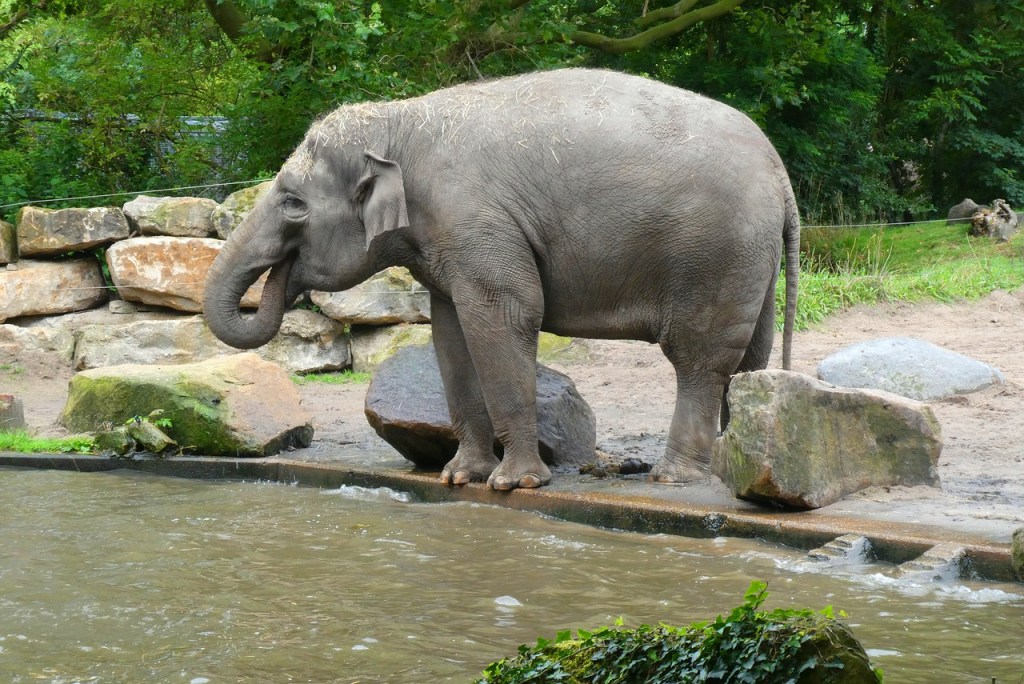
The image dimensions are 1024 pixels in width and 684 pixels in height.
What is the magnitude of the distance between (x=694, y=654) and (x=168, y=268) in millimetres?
10461

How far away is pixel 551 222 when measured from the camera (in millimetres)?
6840

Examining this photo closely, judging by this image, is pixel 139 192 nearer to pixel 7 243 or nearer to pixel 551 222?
pixel 7 243

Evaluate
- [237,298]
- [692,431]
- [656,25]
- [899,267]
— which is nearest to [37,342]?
[237,298]

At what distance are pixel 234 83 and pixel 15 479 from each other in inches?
299

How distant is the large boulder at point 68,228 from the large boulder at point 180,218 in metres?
0.37

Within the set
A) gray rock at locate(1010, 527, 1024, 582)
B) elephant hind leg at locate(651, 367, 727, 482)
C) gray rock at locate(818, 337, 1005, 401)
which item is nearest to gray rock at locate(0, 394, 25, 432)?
elephant hind leg at locate(651, 367, 727, 482)

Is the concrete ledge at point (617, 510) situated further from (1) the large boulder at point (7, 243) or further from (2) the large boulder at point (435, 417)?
(1) the large boulder at point (7, 243)

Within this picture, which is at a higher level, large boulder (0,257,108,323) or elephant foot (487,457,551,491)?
large boulder (0,257,108,323)

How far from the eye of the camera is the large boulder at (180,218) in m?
12.5

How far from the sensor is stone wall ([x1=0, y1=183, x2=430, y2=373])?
12.4 metres

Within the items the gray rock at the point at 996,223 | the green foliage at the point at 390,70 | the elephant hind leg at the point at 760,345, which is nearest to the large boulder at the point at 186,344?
the green foliage at the point at 390,70

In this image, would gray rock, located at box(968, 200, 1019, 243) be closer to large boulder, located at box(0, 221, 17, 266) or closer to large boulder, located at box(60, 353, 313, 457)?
large boulder, located at box(60, 353, 313, 457)

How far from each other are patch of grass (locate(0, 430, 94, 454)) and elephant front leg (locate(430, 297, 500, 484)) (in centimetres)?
286

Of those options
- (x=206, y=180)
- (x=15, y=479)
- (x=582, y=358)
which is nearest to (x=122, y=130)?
(x=206, y=180)
